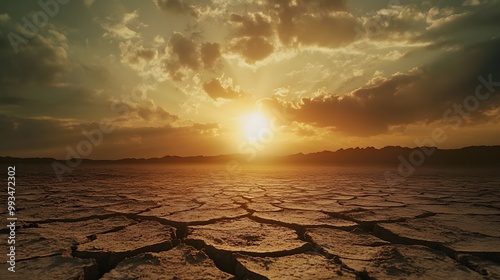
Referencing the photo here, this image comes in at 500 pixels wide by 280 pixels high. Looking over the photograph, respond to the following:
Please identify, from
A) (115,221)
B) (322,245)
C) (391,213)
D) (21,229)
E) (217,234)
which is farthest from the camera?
(391,213)

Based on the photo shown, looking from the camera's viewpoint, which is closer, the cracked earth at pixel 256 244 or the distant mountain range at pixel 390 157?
the cracked earth at pixel 256 244

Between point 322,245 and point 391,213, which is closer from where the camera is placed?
point 322,245

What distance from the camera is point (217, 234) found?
5.46 ft

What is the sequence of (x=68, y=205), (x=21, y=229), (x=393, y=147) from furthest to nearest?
1. (x=393, y=147)
2. (x=68, y=205)
3. (x=21, y=229)

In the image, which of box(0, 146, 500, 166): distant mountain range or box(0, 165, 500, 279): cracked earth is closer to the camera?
box(0, 165, 500, 279): cracked earth

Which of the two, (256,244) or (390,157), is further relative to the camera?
(390,157)

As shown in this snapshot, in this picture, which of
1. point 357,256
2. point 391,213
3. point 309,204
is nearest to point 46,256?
point 357,256

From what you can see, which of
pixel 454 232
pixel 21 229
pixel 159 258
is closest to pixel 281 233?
pixel 159 258

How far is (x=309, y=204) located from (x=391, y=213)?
29.7 inches

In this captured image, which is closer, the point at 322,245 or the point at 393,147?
the point at 322,245

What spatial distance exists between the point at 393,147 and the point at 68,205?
34.6 m

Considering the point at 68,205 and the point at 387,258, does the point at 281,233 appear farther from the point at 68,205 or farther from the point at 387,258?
the point at 68,205

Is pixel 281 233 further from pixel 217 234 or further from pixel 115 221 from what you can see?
pixel 115 221

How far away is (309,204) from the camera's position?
2.83 metres
